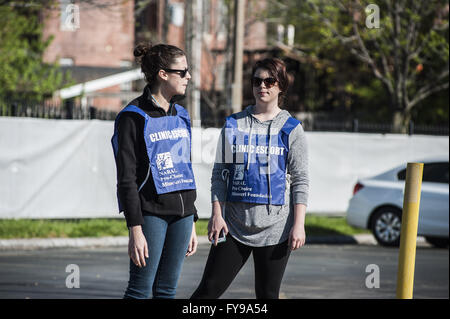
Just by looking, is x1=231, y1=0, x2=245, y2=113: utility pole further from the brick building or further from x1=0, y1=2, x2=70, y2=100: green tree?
the brick building

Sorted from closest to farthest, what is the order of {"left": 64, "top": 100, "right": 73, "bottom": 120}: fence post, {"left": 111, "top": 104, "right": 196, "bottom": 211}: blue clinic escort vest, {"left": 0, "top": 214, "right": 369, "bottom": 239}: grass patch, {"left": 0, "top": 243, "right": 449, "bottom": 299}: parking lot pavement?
{"left": 111, "top": 104, "right": 196, "bottom": 211}: blue clinic escort vest → {"left": 0, "top": 243, "right": 449, "bottom": 299}: parking lot pavement → {"left": 0, "top": 214, "right": 369, "bottom": 239}: grass patch → {"left": 64, "top": 100, "right": 73, "bottom": 120}: fence post

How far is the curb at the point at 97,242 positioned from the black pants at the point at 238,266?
8027 mm

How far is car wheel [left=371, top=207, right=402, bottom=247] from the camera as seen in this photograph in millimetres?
13898

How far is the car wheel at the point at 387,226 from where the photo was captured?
1390cm

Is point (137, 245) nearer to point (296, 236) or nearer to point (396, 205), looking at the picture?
point (296, 236)

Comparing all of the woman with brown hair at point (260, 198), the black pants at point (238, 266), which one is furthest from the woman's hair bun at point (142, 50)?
the black pants at point (238, 266)

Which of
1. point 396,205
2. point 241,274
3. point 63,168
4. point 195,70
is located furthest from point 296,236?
point 195,70

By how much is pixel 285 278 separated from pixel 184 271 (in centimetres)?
120

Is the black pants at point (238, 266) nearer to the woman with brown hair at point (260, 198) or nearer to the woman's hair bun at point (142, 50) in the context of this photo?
the woman with brown hair at point (260, 198)

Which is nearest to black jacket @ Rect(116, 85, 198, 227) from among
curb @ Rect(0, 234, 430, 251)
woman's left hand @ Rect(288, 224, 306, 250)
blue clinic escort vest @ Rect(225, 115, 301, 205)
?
blue clinic escort vest @ Rect(225, 115, 301, 205)

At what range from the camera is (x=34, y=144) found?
14.1 m

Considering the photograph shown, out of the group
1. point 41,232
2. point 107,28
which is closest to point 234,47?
point 41,232

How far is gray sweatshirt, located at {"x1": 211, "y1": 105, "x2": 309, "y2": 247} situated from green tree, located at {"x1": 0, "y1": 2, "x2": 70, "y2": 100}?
20477 millimetres
